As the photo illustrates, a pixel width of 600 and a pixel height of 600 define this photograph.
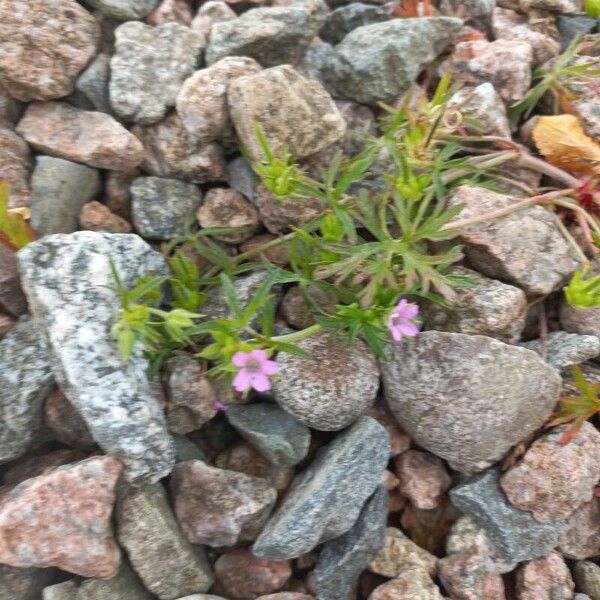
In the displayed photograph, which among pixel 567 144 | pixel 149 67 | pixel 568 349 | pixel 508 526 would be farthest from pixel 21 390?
pixel 567 144

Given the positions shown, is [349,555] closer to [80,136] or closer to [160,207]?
[160,207]

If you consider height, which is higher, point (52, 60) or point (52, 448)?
point (52, 60)

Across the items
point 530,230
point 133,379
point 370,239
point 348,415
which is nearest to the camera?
point 133,379

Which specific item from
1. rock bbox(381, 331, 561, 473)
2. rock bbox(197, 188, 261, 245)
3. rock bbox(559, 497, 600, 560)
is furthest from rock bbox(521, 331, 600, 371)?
rock bbox(197, 188, 261, 245)

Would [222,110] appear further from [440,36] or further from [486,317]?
[486,317]

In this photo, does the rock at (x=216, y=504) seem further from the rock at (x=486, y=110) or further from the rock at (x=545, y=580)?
the rock at (x=486, y=110)

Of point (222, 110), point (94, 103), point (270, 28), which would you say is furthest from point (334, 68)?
point (94, 103)
